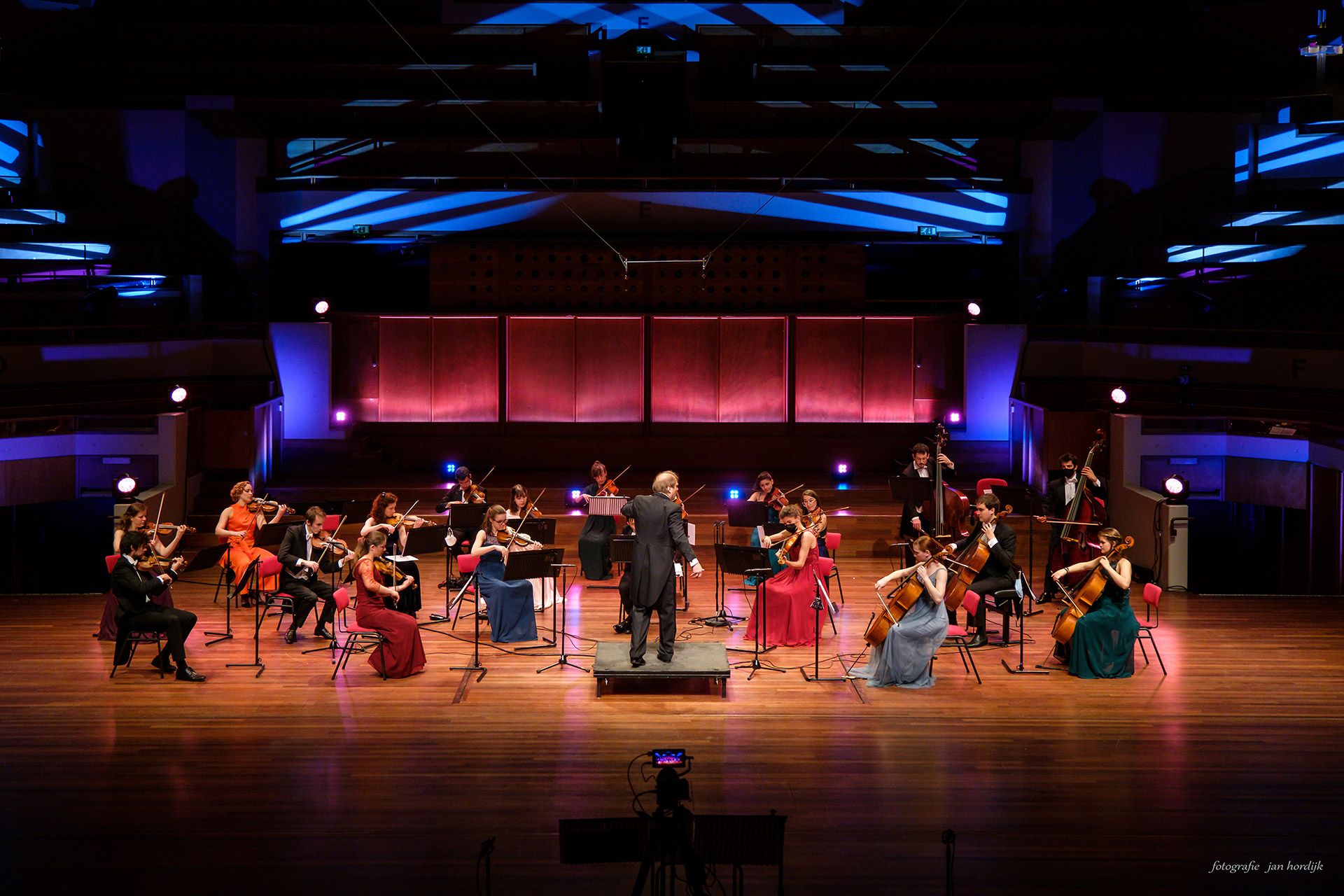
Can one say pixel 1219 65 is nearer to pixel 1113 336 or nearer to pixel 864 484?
pixel 1113 336

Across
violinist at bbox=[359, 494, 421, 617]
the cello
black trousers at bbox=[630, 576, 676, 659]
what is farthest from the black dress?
the cello

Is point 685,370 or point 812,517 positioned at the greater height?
point 685,370

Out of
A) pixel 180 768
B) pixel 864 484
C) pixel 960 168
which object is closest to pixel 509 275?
pixel 864 484

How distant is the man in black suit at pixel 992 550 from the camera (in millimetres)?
7551

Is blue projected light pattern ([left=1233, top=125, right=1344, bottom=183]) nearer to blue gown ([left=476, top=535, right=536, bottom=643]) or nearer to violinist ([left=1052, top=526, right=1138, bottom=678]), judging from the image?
violinist ([left=1052, top=526, right=1138, bottom=678])

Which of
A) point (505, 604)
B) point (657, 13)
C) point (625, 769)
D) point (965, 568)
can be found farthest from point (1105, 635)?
point (657, 13)

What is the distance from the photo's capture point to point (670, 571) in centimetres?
686

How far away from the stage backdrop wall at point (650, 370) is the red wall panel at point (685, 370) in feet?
0.06

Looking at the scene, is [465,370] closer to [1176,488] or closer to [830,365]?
[830,365]

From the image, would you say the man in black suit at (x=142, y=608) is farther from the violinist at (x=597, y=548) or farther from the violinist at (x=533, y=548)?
the violinist at (x=597, y=548)

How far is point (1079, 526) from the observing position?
885 cm

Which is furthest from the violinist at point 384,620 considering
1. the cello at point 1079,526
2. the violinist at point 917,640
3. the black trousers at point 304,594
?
the cello at point 1079,526

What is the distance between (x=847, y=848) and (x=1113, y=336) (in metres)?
9.95

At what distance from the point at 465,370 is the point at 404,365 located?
778 millimetres
